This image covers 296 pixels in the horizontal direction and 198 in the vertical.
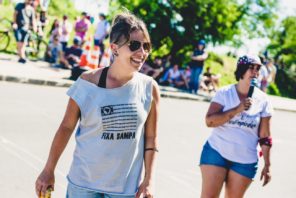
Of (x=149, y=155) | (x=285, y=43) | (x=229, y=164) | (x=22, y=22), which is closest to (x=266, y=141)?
(x=229, y=164)

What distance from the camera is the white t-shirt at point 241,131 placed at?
4.41 meters

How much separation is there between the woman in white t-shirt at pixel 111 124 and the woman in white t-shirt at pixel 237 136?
150 centimetres

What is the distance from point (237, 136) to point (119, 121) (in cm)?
183

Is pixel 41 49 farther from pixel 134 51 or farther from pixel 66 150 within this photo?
pixel 134 51

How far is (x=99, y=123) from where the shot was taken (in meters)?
2.86

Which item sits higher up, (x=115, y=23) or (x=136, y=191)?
(x=115, y=23)

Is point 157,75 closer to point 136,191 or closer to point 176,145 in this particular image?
point 176,145

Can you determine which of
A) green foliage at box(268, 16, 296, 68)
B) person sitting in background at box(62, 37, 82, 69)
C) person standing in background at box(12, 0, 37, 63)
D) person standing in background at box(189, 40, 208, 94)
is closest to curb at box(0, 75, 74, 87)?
person standing in background at box(12, 0, 37, 63)

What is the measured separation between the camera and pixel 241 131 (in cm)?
446

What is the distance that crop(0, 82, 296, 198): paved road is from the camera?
6238mm

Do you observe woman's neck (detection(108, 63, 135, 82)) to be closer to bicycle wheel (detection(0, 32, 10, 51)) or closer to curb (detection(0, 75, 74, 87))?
curb (detection(0, 75, 74, 87))

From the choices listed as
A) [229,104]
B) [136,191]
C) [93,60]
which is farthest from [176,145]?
[93,60]

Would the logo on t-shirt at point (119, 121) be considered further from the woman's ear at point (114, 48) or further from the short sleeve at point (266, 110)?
the short sleeve at point (266, 110)

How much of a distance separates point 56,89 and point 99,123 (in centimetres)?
1056
